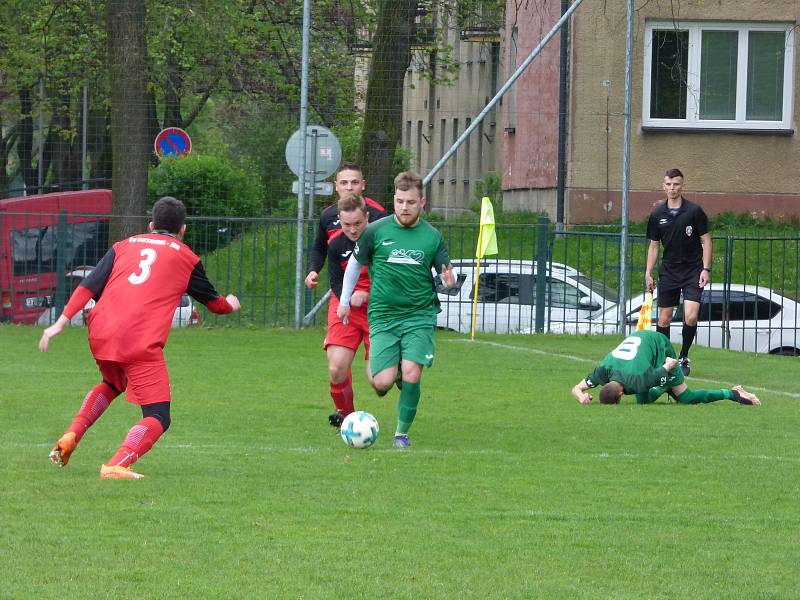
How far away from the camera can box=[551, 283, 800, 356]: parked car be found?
2030 centimetres

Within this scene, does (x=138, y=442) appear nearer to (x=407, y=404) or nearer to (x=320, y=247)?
(x=407, y=404)

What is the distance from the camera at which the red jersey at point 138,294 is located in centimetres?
793

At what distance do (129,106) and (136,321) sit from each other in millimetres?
13991

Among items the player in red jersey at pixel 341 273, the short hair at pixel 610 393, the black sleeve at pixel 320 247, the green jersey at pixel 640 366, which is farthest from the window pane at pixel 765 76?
the black sleeve at pixel 320 247

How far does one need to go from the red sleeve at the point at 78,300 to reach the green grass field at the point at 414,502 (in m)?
0.87

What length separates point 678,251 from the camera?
15.0 m

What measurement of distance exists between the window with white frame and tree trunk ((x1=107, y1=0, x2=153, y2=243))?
401 inches

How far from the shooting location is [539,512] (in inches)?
280

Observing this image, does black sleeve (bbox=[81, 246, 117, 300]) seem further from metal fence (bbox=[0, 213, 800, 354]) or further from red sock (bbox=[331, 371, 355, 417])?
metal fence (bbox=[0, 213, 800, 354])

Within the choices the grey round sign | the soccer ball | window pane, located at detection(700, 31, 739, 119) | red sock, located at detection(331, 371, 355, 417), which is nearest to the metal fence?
the grey round sign

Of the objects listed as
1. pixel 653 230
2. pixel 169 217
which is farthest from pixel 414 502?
pixel 653 230

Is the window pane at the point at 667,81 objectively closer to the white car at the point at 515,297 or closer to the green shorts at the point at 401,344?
the white car at the point at 515,297

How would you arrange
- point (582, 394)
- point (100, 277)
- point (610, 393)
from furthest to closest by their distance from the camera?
point (582, 394), point (610, 393), point (100, 277)

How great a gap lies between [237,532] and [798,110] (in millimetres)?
23257
